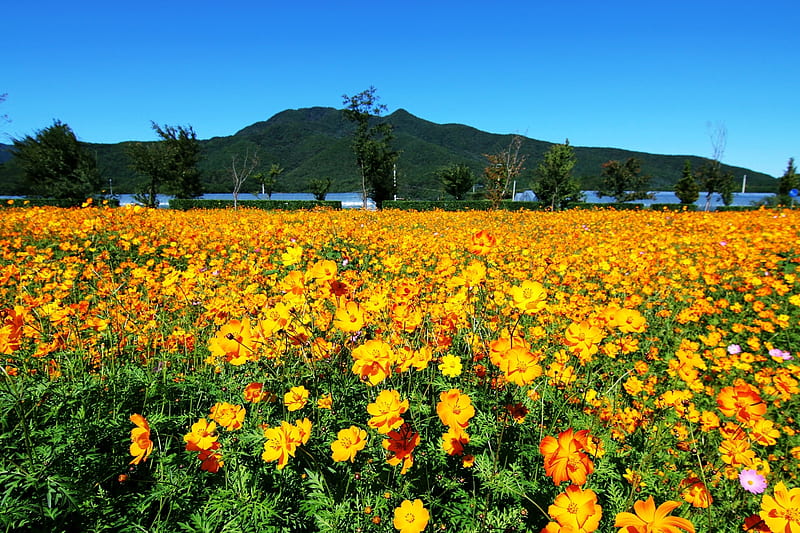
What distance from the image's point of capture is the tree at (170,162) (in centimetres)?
2253

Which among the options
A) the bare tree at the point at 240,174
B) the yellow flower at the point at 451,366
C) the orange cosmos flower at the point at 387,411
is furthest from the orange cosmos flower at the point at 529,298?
the bare tree at the point at 240,174

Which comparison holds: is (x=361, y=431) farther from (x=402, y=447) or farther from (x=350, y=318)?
(x=350, y=318)

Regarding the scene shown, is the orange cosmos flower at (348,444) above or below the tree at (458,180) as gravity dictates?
below

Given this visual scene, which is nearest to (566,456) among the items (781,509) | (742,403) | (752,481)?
(781,509)

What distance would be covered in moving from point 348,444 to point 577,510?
0.62 meters

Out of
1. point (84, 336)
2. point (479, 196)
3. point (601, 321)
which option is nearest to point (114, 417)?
point (84, 336)

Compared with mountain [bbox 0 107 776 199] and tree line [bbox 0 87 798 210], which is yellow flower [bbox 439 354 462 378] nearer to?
tree line [bbox 0 87 798 210]

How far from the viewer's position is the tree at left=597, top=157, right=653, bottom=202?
147ft

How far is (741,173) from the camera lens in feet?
361

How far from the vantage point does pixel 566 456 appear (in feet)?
2.90

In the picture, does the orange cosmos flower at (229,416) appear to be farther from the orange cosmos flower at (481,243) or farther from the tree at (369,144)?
the tree at (369,144)

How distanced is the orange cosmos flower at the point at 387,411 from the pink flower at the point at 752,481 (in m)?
1.57

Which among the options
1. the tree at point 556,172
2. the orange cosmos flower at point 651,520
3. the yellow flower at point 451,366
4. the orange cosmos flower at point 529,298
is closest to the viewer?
the orange cosmos flower at point 651,520

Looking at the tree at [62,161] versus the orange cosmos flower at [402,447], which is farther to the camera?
the tree at [62,161]
